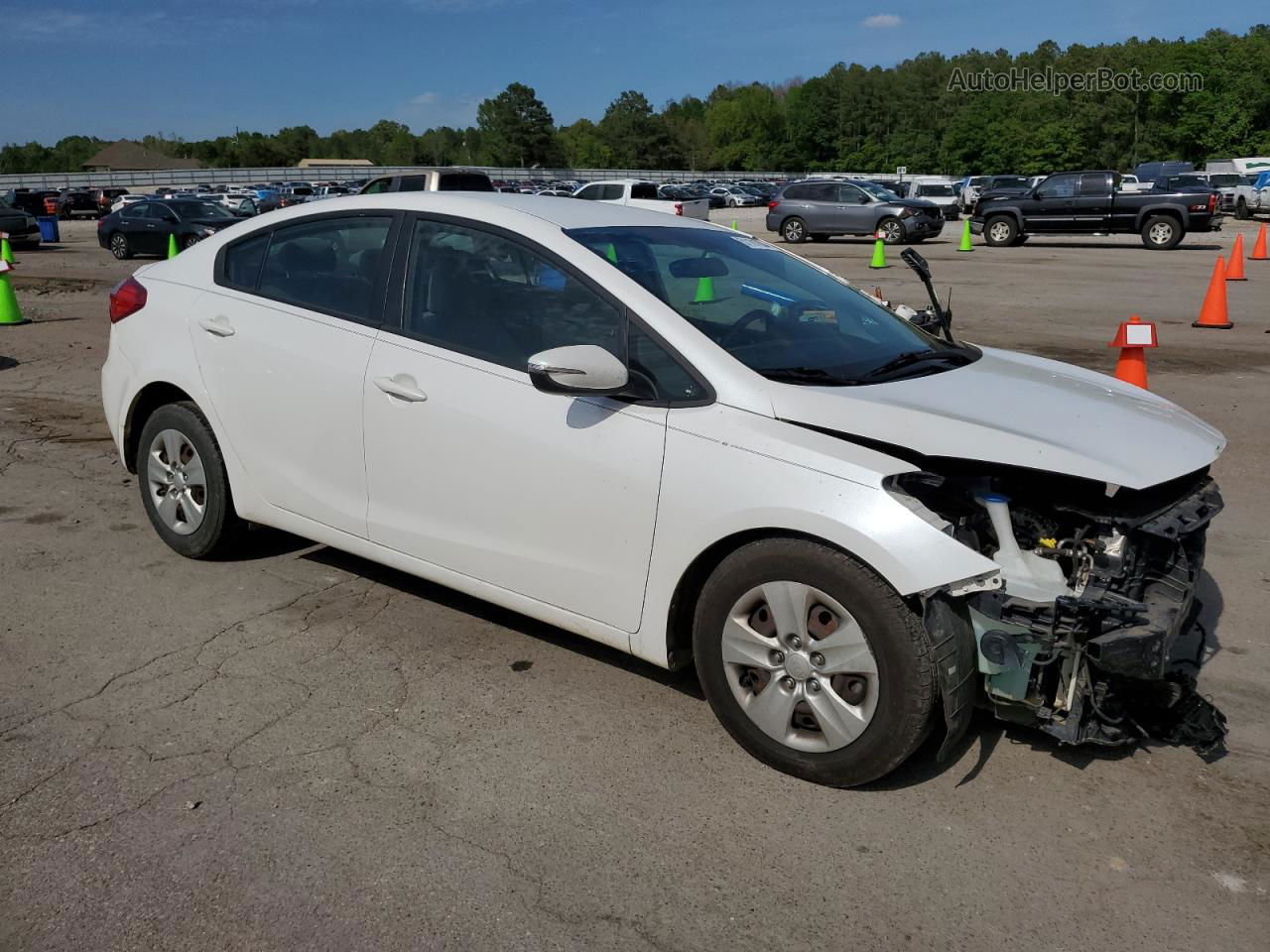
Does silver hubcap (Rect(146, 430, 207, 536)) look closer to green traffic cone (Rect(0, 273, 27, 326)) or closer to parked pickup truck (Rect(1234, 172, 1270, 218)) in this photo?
green traffic cone (Rect(0, 273, 27, 326))

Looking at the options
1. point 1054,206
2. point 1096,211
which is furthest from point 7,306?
point 1096,211

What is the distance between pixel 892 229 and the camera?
30.4 meters

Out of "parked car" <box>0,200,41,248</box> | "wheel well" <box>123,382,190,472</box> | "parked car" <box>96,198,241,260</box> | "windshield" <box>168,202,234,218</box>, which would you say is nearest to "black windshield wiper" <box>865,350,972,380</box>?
"wheel well" <box>123,382,190,472</box>

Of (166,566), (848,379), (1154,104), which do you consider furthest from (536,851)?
(1154,104)

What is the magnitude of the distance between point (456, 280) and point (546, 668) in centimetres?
149

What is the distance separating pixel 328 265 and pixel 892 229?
91.2 ft

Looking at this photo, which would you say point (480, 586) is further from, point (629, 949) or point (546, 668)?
point (629, 949)

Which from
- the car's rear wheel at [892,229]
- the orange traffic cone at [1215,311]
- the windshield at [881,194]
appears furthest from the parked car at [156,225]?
the orange traffic cone at [1215,311]

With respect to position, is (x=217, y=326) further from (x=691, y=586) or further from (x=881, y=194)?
(x=881, y=194)

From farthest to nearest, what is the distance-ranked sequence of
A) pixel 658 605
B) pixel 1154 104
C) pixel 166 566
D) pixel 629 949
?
pixel 1154 104, pixel 166 566, pixel 658 605, pixel 629 949

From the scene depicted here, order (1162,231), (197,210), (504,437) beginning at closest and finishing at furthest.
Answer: (504,437), (197,210), (1162,231)

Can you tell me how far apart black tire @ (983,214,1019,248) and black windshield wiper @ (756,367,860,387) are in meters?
27.4

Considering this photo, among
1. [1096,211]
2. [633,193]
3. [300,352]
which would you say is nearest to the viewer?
[300,352]

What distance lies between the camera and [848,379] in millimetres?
3621
